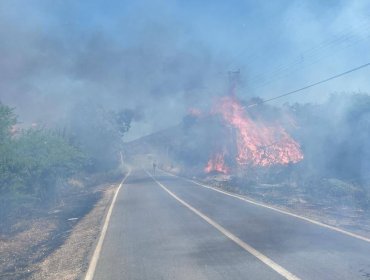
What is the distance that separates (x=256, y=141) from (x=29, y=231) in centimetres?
2226

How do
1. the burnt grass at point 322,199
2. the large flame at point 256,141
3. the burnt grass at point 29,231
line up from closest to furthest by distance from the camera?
1. the burnt grass at point 29,231
2. the burnt grass at point 322,199
3. the large flame at point 256,141

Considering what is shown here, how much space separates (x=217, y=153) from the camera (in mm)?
35906

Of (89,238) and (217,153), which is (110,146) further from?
(89,238)

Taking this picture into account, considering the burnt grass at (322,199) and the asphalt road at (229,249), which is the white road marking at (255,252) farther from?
the burnt grass at (322,199)

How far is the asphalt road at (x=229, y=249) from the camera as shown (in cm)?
644

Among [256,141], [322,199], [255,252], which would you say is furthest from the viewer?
[256,141]

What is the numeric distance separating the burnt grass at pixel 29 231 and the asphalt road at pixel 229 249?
1.79 metres

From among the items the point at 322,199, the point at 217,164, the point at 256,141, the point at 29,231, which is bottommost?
the point at 29,231

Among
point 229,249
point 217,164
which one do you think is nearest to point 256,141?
point 217,164

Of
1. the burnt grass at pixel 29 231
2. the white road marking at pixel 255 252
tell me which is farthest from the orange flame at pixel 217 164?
the white road marking at pixel 255 252

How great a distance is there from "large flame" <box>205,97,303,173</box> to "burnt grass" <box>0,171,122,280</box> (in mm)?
16214

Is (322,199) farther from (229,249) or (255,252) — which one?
(255,252)

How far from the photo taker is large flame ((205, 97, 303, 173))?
30.4 meters

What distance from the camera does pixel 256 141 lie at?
32.7 m
